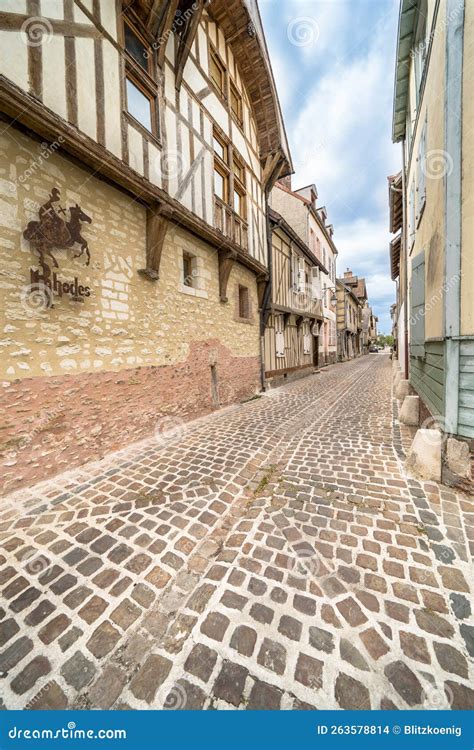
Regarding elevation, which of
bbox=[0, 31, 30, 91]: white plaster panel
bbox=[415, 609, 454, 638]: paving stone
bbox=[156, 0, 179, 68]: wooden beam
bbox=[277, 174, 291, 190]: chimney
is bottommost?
bbox=[415, 609, 454, 638]: paving stone

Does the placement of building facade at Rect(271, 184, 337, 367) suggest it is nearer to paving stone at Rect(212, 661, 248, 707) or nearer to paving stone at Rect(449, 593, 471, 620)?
paving stone at Rect(449, 593, 471, 620)

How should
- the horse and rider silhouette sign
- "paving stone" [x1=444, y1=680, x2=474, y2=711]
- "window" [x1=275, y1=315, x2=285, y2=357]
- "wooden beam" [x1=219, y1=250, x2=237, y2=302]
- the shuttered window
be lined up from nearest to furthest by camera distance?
"paving stone" [x1=444, y1=680, x2=474, y2=711] < the horse and rider silhouette sign < the shuttered window < "wooden beam" [x1=219, y1=250, x2=237, y2=302] < "window" [x1=275, y1=315, x2=285, y2=357]

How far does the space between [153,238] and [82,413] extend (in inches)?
129

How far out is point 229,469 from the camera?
3.67m

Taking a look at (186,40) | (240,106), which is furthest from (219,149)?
(240,106)

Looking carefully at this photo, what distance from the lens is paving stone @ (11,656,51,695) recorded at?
55.7 inches

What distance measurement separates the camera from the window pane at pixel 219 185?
6.69 meters

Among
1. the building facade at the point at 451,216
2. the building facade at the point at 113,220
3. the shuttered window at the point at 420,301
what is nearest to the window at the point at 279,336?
the building facade at the point at 113,220

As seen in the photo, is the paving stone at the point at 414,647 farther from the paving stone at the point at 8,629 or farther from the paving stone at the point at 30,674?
the paving stone at the point at 8,629

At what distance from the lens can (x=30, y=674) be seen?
→ 1466mm

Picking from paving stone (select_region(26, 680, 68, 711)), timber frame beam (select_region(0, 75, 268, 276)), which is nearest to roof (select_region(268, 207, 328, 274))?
timber frame beam (select_region(0, 75, 268, 276))

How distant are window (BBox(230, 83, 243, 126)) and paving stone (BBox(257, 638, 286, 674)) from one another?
10582 millimetres

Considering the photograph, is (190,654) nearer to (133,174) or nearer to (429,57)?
(133,174)

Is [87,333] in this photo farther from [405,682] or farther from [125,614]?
[405,682]
